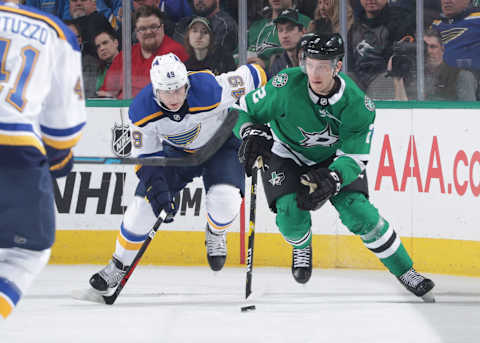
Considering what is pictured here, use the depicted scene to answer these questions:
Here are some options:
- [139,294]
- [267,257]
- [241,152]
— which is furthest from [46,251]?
[267,257]

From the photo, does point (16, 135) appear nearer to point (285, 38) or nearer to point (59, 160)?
point (59, 160)

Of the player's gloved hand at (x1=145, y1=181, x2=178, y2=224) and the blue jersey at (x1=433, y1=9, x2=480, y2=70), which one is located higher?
the blue jersey at (x1=433, y1=9, x2=480, y2=70)

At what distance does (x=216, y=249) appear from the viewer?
423cm

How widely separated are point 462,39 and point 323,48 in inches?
71.2

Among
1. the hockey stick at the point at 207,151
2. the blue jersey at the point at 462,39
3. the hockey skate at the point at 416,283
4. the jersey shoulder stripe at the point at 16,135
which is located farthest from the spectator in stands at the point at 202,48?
the jersey shoulder stripe at the point at 16,135

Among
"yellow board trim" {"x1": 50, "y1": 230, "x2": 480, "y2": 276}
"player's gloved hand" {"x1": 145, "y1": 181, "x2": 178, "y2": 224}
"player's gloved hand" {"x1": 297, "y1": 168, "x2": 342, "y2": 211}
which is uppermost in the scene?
"player's gloved hand" {"x1": 297, "y1": 168, "x2": 342, "y2": 211}

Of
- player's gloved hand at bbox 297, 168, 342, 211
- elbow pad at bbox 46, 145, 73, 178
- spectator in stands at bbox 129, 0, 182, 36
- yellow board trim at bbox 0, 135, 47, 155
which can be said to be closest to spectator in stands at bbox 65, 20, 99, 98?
spectator in stands at bbox 129, 0, 182, 36

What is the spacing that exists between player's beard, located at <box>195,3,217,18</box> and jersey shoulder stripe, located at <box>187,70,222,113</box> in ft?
3.91

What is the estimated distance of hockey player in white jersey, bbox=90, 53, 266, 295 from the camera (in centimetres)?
387

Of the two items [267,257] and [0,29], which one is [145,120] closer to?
[267,257]

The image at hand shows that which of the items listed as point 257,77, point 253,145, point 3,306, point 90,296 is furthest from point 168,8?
point 3,306

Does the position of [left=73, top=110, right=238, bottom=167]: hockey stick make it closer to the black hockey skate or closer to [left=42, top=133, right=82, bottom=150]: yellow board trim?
the black hockey skate

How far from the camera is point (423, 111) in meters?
4.88

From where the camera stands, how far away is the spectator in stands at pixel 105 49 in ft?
17.4
